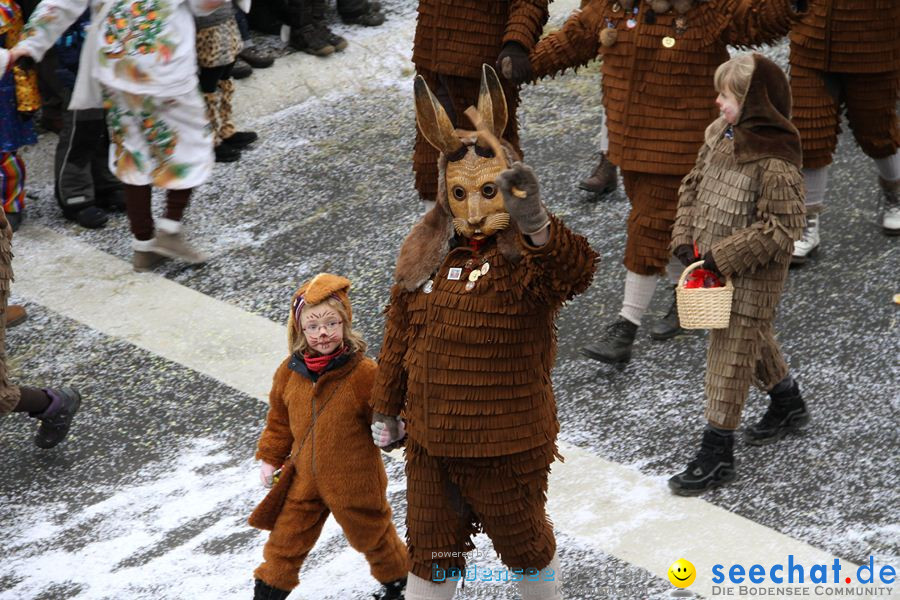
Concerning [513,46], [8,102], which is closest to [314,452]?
[513,46]

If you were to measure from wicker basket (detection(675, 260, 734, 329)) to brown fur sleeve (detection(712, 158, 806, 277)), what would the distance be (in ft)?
0.32

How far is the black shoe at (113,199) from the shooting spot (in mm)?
7344

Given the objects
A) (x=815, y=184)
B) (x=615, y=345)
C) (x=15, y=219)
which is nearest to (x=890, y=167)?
(x=815, y=184)

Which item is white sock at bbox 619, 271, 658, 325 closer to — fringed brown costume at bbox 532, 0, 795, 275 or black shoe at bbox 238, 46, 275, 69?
fringed brown costume at bbox 532, 0, 795, 275

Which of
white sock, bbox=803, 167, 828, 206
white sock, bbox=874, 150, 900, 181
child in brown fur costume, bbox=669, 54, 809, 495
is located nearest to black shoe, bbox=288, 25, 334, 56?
white sock, bbox=803, 167, 828, 206

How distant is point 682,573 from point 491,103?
168cm

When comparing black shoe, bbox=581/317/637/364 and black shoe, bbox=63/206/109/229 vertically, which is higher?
black shoe, bbox=581/317/637/364

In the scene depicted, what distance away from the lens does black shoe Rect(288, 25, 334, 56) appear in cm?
873

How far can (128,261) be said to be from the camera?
690 cm

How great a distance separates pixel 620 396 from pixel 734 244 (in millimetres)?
1102

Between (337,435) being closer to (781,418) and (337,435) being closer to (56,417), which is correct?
(56,417)

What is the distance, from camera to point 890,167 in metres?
6.34

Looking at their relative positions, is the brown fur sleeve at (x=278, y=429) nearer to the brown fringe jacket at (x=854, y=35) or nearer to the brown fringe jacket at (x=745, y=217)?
the brown fringe jacket at (x=745, y=217)

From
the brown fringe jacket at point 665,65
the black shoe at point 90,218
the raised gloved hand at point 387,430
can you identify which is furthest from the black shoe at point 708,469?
the black shoe at point 90,218
